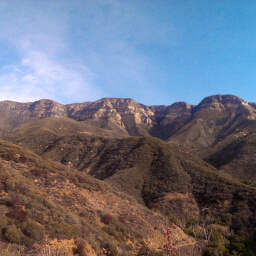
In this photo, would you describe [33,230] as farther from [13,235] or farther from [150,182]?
[150,182]

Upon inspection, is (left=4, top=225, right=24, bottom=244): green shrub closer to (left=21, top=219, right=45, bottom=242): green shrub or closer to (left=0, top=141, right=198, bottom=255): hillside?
(left=0, top=141, right=198, bottom=255): hillside

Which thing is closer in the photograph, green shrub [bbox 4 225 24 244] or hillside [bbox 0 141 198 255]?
green shrub [bbox 4 225 24 244]

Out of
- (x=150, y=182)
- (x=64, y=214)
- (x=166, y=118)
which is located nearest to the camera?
(x=64, y=214)

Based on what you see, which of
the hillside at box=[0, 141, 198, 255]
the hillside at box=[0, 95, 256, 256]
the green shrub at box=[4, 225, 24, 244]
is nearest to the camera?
the green shrub at box=[4, 225, 24, 244]

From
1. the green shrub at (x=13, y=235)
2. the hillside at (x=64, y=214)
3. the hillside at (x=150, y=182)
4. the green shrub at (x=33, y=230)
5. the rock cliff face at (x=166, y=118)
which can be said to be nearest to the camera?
the green shrub at (x=13, y=235)

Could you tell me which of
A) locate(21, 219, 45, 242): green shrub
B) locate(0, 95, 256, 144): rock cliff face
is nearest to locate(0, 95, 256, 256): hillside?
locate(21, 219, 45, 242): green shrub

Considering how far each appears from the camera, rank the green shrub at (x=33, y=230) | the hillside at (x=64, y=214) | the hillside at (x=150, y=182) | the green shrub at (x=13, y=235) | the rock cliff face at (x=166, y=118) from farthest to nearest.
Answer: the rock cliff face at (x=166, y=118)
the hillside at (x=150, y=182)
the hillside at (x=64, y=214)
the green shrub at (x=33, y=230)
the green shrub at (x=13, y=235)

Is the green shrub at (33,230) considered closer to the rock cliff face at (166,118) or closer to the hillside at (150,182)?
the hillside at (150,182)

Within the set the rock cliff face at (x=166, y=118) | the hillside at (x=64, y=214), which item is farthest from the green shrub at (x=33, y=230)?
the rock cliff face at (x=166, y=118)

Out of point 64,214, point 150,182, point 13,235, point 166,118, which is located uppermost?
point 166,118

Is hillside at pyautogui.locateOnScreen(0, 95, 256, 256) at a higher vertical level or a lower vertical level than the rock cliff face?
lower

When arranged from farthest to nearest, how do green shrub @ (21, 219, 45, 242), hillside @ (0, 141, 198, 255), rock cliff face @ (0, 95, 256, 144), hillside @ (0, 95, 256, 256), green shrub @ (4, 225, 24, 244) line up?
rock cliff face @ (0, 95, 256, 144), hillside @ (0, 95, 256, 256), hillside @ (0, 141, 198, 255), green shrub @ (21, 219, 45, 242), green shrub @ (4, 225, 24, 244)

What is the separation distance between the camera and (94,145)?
63188mm

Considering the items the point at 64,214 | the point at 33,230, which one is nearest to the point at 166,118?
the point at 64,214
